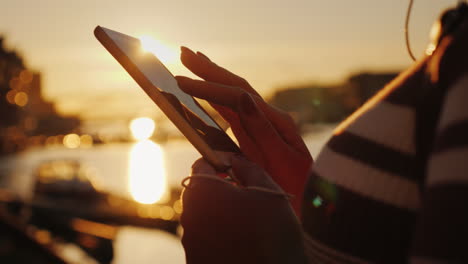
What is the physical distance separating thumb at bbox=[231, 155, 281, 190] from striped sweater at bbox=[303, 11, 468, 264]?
4.3 inches

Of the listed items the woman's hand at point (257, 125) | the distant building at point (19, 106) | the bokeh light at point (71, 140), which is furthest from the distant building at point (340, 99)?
the bokeh light at point (71, 140)

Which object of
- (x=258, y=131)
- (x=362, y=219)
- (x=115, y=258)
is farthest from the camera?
(x=115, y=258)

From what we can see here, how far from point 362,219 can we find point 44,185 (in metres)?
28.1

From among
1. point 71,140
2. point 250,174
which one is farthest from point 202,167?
point 71,140

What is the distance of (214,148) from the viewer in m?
1.30

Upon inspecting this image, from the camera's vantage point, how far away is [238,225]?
1.05 m

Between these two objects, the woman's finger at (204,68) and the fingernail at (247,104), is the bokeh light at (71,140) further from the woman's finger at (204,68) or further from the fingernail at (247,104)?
the fingernail at (247,104)

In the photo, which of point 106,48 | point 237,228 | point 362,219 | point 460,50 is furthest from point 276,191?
point 106,48

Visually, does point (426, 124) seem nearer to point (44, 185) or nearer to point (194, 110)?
point (194, 110)

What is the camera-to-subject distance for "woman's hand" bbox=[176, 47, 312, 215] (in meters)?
1.38

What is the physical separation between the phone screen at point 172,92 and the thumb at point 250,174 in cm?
11

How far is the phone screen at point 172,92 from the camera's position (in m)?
1.38

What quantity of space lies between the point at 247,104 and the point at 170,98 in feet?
0.62

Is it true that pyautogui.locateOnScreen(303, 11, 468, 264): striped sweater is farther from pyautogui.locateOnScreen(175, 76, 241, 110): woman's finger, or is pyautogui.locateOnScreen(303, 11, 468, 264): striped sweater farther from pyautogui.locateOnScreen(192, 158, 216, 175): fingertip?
pyautogui.locateOnScreen(175, 76, 241, 110): woman's finger
